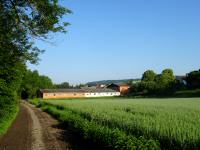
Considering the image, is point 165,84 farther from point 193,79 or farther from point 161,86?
point 193,79

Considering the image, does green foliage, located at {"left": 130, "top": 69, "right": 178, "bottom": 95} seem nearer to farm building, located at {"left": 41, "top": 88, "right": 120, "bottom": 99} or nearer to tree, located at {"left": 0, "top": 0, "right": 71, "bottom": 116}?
farm building, located at {"left": 41, "top": 88, "right": 120, "bottom": 99}

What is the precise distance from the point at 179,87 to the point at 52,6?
96344 mm

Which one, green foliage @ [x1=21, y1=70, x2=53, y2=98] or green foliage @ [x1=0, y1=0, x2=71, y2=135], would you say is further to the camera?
green foliage @ [x1=21, y1=70, x2=53, y2=98]

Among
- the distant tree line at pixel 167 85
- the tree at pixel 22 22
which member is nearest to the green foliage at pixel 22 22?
the tree at pixel 22 22

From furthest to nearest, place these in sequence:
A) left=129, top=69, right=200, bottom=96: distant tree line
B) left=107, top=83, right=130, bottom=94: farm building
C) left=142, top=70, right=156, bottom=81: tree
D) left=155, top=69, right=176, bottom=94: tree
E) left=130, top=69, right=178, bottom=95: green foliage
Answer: left=107, top=83, right=130, bottom=94: farm building → left=142, top=70, right=156, bottom=81: tree → left=130, top=69, right=178, bottom=95: green foliage → left=155, top=69, right=176, bottom=94: tree → left=129, top=69, right=200, bottom=96: distant tree line

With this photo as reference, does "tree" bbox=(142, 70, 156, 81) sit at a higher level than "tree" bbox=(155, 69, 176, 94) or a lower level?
higher

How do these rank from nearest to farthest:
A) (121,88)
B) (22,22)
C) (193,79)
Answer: (22,22) → (193,79) → (121,88)

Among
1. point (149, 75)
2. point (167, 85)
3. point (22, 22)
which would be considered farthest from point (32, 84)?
point (22, 22)

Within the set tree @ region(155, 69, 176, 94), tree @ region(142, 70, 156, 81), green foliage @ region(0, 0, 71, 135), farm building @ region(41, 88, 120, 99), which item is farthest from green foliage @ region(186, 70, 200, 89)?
green foliage @ region(0, 0, 71, 135)

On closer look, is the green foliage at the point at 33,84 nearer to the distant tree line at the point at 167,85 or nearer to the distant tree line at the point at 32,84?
the distant tree line at the point at 32,84

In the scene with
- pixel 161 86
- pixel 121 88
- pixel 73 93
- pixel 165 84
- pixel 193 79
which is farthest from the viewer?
pixel 121 88

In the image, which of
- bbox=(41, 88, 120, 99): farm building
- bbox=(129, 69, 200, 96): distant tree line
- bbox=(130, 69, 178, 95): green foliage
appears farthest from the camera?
bbox=(41, 88, 120, 99): farm building

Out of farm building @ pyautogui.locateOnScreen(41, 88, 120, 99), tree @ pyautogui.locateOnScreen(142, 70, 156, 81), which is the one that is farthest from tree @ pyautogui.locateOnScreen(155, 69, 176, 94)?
farm building @ pyautogui.locateOnScreen(41, 88, 120, 99)

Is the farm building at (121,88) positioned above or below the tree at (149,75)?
below
